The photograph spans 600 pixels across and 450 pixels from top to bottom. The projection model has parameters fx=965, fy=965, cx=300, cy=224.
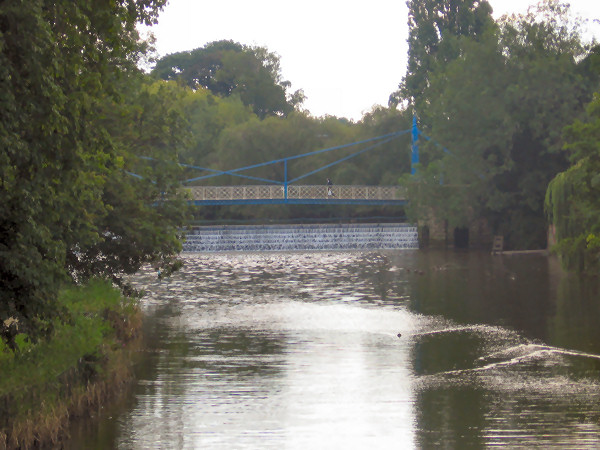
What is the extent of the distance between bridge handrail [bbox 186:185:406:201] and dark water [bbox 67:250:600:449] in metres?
25.8

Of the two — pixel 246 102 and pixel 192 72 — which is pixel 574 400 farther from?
pixel 192 72

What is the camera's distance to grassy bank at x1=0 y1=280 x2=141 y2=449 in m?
11.6

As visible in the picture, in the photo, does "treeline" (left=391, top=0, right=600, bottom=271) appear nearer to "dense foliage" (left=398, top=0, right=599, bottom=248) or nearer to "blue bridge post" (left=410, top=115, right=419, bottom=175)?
"dense foliage" (left=398, top=0, right=599, bottom=248)

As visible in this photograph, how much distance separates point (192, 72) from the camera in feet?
312

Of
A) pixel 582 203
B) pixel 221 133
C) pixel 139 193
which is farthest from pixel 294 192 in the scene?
pixel 139 193

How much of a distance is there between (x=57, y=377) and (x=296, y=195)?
50874 millimetres

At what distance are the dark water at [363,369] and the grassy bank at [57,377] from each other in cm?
42

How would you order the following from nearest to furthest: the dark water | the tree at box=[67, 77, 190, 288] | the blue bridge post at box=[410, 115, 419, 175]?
the dark water
the tree at box=[67, 77, 190, 288]
the blue bridge post at box=[410, 115, 419, 175]

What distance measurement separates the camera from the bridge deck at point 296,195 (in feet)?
193

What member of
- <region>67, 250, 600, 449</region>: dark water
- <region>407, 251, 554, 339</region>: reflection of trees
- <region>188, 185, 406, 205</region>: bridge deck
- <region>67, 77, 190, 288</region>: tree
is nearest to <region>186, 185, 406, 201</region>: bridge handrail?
<region>188, 185, 406, 205</region>: bridge deck

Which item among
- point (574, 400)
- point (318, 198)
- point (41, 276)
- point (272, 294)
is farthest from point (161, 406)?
point (318, 198)

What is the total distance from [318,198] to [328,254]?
8060mm

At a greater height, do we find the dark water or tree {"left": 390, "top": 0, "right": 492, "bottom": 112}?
tree {"left": 390, "top": 0, "right": 492, "bottom": 112}

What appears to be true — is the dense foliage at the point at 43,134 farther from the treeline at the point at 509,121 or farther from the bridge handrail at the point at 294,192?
the bridge handrail at the point at 294,192
